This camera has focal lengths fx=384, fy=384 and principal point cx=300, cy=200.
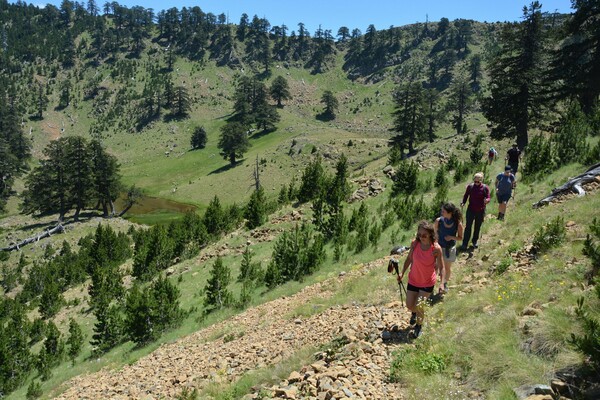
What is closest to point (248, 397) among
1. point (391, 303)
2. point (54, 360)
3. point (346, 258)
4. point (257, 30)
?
point (391, 303)

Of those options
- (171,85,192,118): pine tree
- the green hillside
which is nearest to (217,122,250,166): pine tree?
the green hillside

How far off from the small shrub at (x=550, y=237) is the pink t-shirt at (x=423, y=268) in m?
3.55

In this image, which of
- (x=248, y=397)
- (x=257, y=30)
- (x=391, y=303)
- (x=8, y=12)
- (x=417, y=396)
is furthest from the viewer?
(x=8, y=12)

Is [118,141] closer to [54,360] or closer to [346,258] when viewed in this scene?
[54,360]

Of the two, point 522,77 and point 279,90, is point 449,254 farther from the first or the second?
point 279,90

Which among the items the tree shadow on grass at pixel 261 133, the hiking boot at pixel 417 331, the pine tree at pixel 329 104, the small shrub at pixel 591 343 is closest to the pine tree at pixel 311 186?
the hiking boot at pixel 417 331

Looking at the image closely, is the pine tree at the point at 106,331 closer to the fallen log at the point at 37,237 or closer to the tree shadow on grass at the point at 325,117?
the fallen log at the point at 37,237

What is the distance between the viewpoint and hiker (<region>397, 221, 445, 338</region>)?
7656 mm

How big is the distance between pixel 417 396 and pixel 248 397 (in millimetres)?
3345

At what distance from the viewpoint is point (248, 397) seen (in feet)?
24.5

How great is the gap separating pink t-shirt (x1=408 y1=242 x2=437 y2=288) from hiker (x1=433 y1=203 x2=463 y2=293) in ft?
5.41

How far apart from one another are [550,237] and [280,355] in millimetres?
7241

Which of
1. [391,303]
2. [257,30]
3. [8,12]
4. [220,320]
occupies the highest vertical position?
[8,12]

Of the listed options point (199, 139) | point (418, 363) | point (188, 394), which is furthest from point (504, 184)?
point (199, 139)
